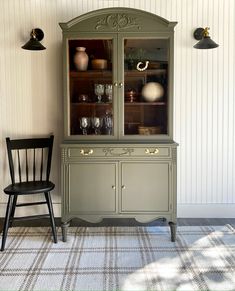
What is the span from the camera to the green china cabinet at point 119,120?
295 cm

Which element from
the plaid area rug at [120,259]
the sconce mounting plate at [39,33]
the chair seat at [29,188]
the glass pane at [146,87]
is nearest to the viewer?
the plaid area rug at [120,259]

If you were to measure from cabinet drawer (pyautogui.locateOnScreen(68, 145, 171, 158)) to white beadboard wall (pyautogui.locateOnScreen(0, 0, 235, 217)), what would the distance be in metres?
0.66

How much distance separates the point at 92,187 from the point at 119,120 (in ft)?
2.14

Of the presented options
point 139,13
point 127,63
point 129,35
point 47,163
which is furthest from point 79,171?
point 139,13

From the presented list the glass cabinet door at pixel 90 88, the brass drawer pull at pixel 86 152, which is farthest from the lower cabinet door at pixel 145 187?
the glass cabinet door at pixel 90 88

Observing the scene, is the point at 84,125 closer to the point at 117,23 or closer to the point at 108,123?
the point at 108,123

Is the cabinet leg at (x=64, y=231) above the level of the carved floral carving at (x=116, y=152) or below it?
below

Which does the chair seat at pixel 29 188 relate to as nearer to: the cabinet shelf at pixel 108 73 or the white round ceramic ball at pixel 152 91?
the cabinet shelf at pixel 108 73

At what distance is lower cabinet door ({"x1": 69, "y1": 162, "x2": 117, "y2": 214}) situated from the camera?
2.96m

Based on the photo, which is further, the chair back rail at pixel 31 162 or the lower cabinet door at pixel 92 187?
the chair back rail at pixel 31 162

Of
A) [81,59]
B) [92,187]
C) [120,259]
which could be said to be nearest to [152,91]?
[81,59]

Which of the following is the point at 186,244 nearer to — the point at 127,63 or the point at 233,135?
the point at 233,135

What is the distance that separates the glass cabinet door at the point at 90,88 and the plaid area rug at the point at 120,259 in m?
0.97

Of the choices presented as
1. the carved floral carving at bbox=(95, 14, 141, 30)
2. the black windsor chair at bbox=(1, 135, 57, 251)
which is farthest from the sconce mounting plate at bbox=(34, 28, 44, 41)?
the black windsor chair at bbox=(1, 135, 57, 251)
